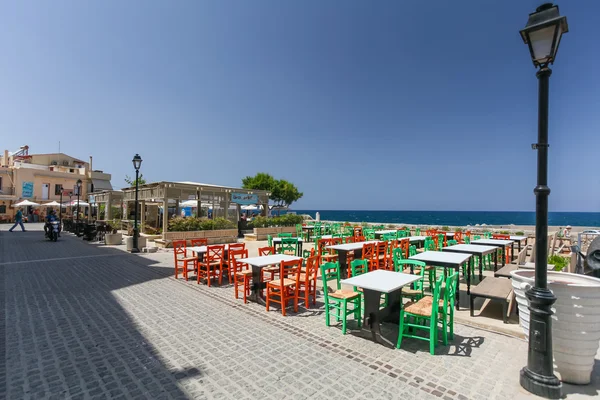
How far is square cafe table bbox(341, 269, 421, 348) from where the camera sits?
3715 millimetres

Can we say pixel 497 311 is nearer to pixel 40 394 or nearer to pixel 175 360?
pixel 175 360

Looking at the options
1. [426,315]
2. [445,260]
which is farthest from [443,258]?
[426,315]

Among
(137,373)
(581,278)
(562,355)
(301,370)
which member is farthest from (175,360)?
(581,278)

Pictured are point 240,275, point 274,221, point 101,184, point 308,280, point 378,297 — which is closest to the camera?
point 378,297

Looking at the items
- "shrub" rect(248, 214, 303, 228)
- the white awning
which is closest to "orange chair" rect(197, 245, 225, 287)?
"shrub" rect(248, 214, 303, 228)

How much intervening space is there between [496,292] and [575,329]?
1911 mm

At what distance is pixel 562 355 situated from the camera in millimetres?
2824

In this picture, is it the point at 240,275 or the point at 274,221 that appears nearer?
the point at 240,275

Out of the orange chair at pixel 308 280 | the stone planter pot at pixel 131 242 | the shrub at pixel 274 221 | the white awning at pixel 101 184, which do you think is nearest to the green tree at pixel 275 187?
the white awning at pixel 101 184

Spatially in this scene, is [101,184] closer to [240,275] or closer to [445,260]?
[240,275]

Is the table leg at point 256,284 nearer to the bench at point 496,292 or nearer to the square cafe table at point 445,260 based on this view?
the square cafe table at point 445,260

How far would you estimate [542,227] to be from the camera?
281 centimetres

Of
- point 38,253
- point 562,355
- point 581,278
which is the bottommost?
point 38,253

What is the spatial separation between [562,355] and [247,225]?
1727cm
